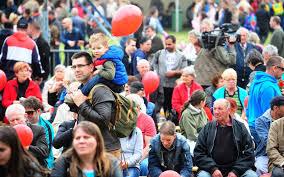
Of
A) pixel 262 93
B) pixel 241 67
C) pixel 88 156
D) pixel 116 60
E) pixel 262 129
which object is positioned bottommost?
pixel 262 129

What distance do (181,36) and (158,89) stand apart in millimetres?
17576

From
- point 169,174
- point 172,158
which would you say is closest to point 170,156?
point 172,158

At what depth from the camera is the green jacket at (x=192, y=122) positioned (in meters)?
11.2

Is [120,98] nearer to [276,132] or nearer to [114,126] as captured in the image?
[114,126]

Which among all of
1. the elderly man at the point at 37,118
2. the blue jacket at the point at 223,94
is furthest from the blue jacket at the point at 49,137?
the blue jacket at the point at 223,94

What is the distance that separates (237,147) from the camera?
9914mm

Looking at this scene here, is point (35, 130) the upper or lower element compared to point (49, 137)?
upper

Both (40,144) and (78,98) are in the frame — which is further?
(40,144)

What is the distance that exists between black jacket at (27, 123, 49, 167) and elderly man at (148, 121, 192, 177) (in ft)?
4.43

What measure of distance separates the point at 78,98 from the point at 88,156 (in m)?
1.22

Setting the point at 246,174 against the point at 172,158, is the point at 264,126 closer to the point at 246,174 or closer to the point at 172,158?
the point at 246,174

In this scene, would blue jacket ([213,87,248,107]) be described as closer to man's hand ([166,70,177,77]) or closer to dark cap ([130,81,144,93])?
dark cap ([130,81,144,93])

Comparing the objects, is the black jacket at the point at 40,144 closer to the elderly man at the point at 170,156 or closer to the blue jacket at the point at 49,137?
the blue jacket at the point at 49,137

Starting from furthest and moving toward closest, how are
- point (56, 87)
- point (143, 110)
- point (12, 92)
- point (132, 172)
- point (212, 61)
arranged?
point (212, 61)
point (56, 87)
point (12, 92)
point (143, 110)
point (132, 172)
